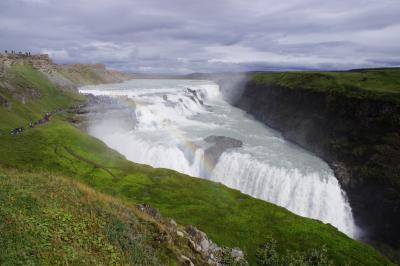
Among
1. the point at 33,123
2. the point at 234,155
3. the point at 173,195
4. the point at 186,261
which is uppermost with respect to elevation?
the point at 186,261

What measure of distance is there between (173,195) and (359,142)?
132ft

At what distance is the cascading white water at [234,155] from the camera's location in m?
53.7

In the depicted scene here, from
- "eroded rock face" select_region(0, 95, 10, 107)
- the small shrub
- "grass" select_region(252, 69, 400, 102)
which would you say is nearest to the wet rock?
the small shrub

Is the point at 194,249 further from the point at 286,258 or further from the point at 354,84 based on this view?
the point at 354,84

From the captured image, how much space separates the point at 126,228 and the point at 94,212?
1758 mm

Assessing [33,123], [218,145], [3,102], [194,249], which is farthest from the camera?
[3,102]

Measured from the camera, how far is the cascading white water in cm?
5366

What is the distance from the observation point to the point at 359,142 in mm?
63969

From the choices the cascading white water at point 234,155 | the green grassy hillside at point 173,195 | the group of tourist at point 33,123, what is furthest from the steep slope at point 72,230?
the group of tourist at point 33,123

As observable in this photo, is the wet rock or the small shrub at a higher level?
the wet rock

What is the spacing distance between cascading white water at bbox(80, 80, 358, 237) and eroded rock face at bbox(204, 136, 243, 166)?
0.64m

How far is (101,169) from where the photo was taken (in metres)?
52.4

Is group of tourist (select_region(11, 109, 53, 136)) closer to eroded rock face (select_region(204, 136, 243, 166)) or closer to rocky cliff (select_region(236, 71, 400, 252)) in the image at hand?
eroded rock face (select_region(204, 136, 243, 166))

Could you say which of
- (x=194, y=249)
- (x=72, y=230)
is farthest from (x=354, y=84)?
(x=72, y=230)
